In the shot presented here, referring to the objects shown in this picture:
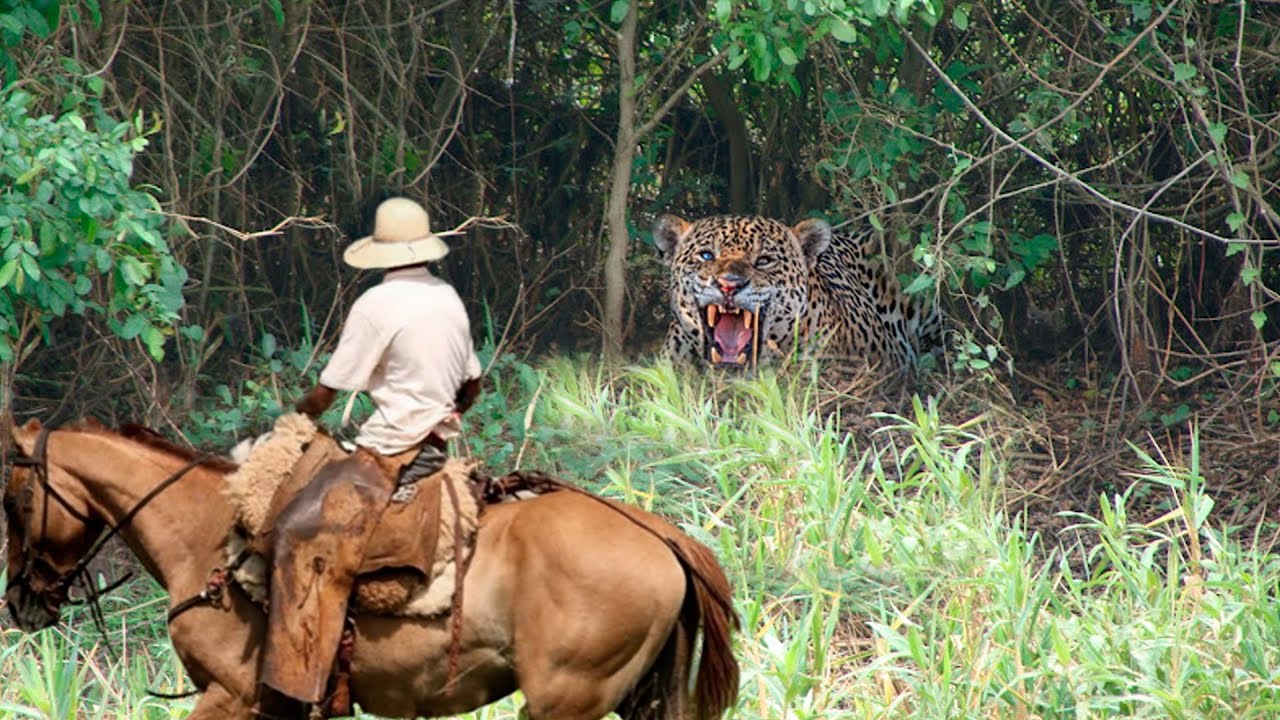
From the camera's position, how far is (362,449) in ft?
16.4

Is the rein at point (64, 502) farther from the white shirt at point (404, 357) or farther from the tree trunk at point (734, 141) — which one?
the tree trunk at point (734, 141)

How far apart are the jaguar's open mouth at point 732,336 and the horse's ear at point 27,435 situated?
193 inches

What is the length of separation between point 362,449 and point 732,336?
15.9 feet

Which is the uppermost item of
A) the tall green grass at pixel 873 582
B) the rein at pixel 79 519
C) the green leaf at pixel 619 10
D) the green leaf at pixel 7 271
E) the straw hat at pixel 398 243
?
the green leaf at pixel 619 10

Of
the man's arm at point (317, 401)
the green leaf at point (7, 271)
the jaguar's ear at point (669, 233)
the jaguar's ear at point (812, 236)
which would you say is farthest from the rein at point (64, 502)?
the jaguar's ear at point (812, 236)

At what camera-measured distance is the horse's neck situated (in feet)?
16.8

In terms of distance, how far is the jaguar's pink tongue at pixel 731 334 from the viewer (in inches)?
377

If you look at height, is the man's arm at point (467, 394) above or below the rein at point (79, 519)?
above

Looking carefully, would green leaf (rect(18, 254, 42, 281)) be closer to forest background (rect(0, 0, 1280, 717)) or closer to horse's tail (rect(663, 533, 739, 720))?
forest background (rect(0, 0, 1280, 717))

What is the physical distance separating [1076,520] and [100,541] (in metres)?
5.04

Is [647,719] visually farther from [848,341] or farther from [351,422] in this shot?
[848,341]

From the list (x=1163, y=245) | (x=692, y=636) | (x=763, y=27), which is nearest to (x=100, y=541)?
(x=692, y=636)

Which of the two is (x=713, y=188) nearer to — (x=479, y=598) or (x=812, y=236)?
(x=812, y=236)

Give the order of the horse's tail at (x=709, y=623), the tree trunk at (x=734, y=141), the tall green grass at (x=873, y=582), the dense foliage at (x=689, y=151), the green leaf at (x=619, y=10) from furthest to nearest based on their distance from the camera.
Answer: the tree trunk at (x=734, y=141) → the green leaf at (x=619, y=10) → the dense foliage at (x=689, y=151) → the tall green grass at (x=873, y=582) → the horse's tail at (x=709, y=623)
